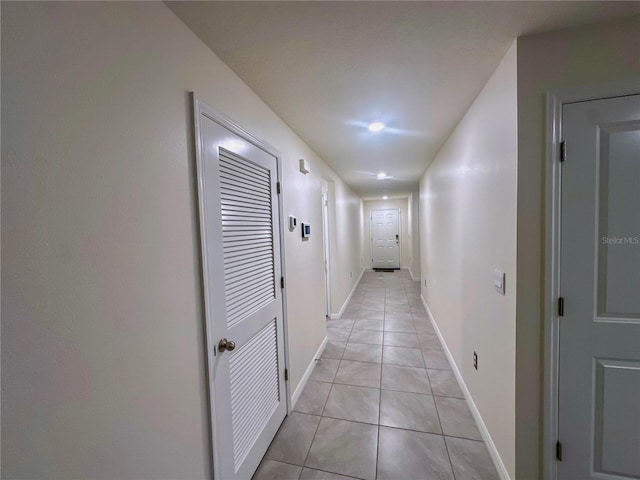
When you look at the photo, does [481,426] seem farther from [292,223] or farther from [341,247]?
[341,247]

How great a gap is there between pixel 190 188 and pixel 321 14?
2.96ft

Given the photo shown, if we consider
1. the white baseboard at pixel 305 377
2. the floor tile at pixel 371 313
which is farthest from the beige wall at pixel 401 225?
the white baseboard at pixel 305 377

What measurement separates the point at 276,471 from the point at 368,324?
8.00 ft

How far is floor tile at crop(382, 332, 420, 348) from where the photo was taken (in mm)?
3068

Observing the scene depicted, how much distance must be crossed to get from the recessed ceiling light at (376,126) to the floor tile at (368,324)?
8.43 ft

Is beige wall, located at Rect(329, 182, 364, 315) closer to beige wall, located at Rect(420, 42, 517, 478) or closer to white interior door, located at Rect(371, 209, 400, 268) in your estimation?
beige wall, located at Rect(420, 42, 517, 478)

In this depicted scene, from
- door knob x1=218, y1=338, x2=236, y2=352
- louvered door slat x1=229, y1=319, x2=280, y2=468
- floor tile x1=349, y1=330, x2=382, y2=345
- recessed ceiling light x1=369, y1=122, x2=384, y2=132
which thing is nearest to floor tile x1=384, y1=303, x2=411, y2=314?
floor tile x1=349, y1=330, x2=382, y2=345

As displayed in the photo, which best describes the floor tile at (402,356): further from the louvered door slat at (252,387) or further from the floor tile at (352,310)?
the louvered door slat at (252,387)

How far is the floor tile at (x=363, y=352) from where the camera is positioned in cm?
278

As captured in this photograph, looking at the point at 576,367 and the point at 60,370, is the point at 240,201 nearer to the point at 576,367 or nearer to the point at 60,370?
the point at 60,370

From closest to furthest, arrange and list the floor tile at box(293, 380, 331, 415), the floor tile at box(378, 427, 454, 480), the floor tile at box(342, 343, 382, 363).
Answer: the floor tile at box(378, 427, 454, 480), the floor tile at box(293, 380, 331, 415), the floor tile at box(342, 343, 382, 363)

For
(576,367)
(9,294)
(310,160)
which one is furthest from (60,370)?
(310,160)

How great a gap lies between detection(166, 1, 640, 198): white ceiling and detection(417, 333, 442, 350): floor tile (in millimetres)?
2405

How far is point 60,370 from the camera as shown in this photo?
0.65 m
